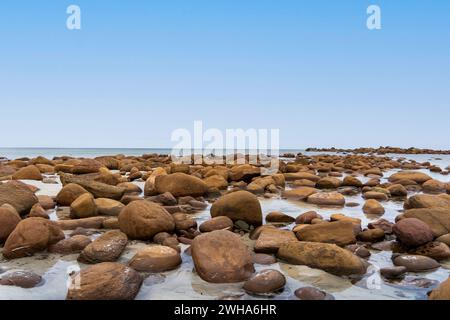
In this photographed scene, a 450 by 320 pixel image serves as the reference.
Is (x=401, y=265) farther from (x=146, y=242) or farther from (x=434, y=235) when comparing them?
(x=146, y=242)

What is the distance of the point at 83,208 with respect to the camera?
18.0ft

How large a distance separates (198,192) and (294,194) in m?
2.01

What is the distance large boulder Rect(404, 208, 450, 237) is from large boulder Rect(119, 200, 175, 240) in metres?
3.15

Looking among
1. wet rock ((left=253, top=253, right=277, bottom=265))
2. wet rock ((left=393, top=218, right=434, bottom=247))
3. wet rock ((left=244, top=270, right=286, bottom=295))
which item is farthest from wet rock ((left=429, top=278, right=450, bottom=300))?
wet rock ((left=393, top=218, right=434, bottom=247))

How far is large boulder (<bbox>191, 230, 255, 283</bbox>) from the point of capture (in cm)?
328

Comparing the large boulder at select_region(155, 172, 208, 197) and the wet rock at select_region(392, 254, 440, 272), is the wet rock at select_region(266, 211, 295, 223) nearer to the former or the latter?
the wet rock at select_region(392, 254, 440, 272)

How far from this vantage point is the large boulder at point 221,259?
3.28 m

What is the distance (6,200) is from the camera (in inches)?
214

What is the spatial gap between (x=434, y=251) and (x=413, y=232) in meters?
0.33

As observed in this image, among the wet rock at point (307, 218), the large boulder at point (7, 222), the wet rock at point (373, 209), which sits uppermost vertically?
the large boulder at point (7, 222)

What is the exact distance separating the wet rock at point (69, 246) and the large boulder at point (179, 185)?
3.61 meters

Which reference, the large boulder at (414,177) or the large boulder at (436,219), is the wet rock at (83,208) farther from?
the large boulder at (414,177)

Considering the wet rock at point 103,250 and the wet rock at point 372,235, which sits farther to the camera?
the wet rock at point 372,235

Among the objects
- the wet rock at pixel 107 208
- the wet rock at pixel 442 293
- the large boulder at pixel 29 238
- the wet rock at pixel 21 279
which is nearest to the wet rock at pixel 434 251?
the wet rock at pixel 442 293
